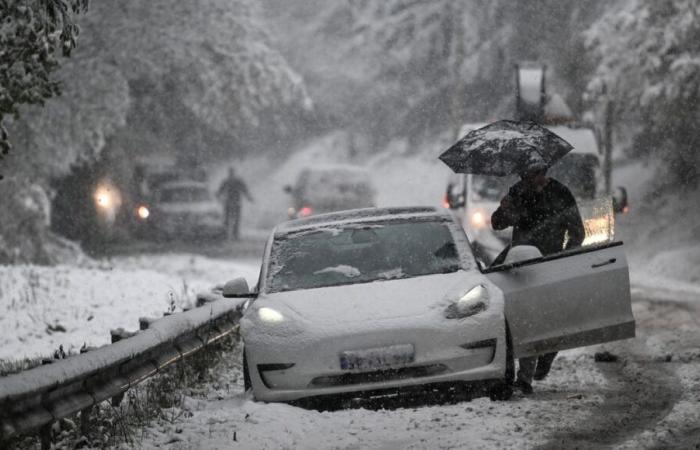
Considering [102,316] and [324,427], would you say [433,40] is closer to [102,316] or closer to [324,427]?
[102,316]

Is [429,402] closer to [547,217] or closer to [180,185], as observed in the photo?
[547,217]

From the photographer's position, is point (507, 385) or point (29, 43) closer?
point (507, 385)

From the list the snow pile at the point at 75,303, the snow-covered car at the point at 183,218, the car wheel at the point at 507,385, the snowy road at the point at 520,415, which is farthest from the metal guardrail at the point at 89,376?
the snow-covered car at the point at 183,218

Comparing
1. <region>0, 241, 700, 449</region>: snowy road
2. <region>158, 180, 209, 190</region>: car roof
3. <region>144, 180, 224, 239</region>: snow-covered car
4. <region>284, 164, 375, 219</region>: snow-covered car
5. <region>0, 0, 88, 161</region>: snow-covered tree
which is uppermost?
<region>0, 0, 88, 161</region>: snow-covered tree

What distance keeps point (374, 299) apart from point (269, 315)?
74cm

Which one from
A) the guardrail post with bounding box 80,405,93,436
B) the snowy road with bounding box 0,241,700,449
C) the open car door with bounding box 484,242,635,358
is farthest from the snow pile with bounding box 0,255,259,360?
the guardrail post with bounding box 80,405,93,436

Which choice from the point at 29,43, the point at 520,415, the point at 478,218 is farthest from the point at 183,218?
the point at 520,415

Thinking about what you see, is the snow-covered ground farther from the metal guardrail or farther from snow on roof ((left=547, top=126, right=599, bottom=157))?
snow on roof ((left=547, top=126, right=599, bottom=157))

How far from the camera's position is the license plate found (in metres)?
7.87

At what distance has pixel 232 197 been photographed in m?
34.5

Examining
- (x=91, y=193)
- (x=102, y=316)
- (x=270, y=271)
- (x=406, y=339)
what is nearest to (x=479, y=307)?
(x=406, y=339)

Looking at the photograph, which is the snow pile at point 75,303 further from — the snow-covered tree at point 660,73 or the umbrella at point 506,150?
the snow-covered tree at point 660,73

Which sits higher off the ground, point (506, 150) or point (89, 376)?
point (506, 150)

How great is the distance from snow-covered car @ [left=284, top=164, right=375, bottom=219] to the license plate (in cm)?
1866
